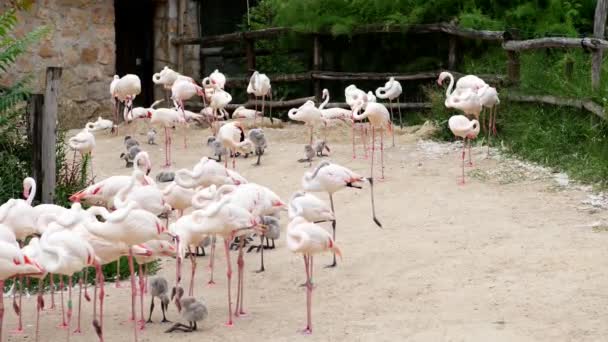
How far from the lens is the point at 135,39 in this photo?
1859 cm

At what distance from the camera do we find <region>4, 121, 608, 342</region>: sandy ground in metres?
6.45

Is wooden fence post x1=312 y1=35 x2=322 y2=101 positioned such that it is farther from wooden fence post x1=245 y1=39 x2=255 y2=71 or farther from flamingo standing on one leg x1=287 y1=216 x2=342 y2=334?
flamingo standing on one leg x1=287 y1=216 x2=342 y2=334

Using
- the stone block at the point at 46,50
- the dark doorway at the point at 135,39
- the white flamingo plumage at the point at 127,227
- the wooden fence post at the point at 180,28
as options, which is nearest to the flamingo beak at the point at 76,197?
the white flamingo plumage at the point at 127,227

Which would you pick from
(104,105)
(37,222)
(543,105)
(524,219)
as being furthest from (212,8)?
(37,222)

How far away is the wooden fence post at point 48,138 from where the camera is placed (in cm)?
942

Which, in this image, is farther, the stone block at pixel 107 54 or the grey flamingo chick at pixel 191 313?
the stone block at pixel 107 54

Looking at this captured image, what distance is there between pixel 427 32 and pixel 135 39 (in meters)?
5.60

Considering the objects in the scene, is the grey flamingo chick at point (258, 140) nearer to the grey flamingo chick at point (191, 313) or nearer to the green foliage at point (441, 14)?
the green foliage at point (441, 14)

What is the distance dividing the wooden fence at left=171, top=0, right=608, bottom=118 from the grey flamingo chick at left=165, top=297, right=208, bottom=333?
208 inches

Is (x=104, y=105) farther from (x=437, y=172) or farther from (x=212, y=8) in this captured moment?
(x=437, y=172)

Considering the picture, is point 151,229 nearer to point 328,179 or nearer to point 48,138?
point 328,179

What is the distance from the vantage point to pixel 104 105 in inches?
670

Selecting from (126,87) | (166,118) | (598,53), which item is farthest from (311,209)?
(126,87)

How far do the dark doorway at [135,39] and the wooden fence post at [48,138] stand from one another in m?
8.99
